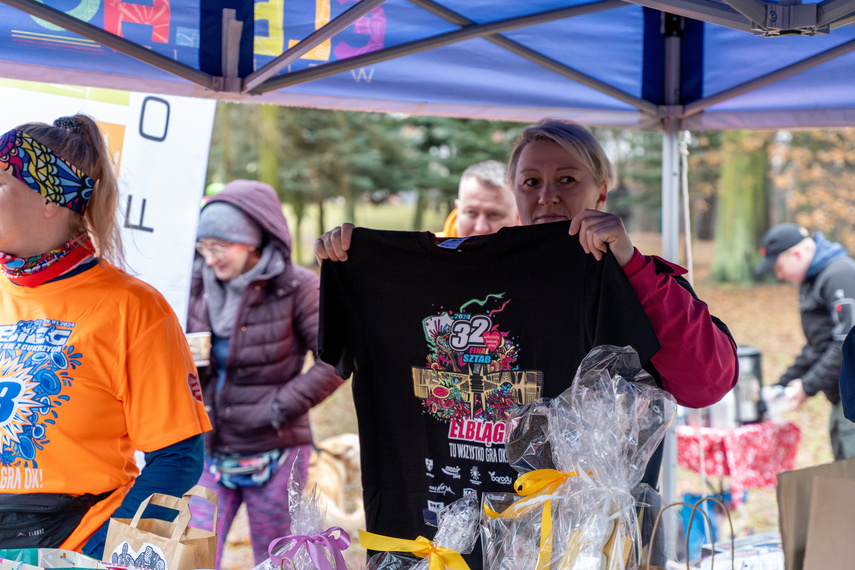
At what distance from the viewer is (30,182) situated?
196cm

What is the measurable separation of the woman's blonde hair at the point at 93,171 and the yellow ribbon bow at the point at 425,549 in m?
1.14

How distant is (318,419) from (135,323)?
23.2 ft

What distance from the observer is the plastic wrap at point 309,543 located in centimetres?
155

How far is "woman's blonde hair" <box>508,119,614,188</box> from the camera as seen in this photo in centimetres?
219

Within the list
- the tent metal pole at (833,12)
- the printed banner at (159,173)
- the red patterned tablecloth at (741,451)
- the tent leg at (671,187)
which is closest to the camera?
the tent metal pole at (833,12)

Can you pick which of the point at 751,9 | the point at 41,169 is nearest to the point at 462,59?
the point at 751,9

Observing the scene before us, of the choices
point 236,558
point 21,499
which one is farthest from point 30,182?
point 236,558

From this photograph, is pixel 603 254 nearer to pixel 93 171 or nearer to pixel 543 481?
pixel 543 481

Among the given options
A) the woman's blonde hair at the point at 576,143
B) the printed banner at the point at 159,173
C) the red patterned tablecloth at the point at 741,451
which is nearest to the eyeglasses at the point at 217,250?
the printed banner at the point at 159,173

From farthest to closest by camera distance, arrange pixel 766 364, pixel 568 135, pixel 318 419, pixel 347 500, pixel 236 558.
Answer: pixel 766 364 < pixel 318 419 < pixel 347 500 < pixel 236 558 < pixel 568 135

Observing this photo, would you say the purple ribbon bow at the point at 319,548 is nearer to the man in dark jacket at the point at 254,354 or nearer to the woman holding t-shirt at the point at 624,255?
the woman holding t-shirt at the point at 624,255

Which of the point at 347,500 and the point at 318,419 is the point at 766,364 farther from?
the point at 347,500

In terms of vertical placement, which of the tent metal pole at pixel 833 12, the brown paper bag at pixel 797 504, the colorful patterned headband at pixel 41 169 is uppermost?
the tent metal pole at pixel 833 12

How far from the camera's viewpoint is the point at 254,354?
3.53 meters
